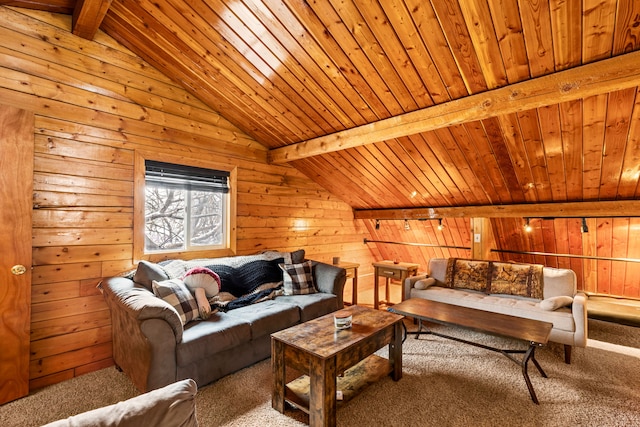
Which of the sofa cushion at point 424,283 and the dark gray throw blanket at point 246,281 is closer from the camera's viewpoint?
the dark gray throw blanket at point 246,281

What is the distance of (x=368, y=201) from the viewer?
497 cm

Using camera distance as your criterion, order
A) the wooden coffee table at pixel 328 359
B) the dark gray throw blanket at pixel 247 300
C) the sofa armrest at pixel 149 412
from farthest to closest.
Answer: the dark gray throw blanket at pixel 247 300
the wooden coffee table at pixel 328 359
the sofa armrest at pixel 149 412

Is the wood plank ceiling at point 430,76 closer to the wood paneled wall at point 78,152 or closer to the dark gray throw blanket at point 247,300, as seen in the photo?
the wood paneled wall at point 78,152

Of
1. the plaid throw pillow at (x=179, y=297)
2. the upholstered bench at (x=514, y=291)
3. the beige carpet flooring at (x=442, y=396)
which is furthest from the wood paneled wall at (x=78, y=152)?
the upholstered bench at (x=514, y=291)

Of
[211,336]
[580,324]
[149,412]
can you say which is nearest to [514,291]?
[580,324]

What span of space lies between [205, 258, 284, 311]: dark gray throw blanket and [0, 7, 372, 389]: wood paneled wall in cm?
91

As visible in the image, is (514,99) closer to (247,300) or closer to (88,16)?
(247,300)

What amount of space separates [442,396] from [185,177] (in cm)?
309

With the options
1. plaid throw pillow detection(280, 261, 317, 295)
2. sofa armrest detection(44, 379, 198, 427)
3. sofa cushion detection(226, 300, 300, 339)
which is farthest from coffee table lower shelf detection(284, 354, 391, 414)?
sofa armrest detection(44, 379, 198, 427)

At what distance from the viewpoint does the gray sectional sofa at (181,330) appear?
2.02 meters

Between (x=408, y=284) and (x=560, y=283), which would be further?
(x=408, y=284)

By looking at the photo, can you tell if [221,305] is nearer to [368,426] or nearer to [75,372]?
[75,372]

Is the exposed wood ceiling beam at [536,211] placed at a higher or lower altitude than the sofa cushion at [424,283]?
higher

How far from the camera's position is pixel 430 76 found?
238 centimetres
